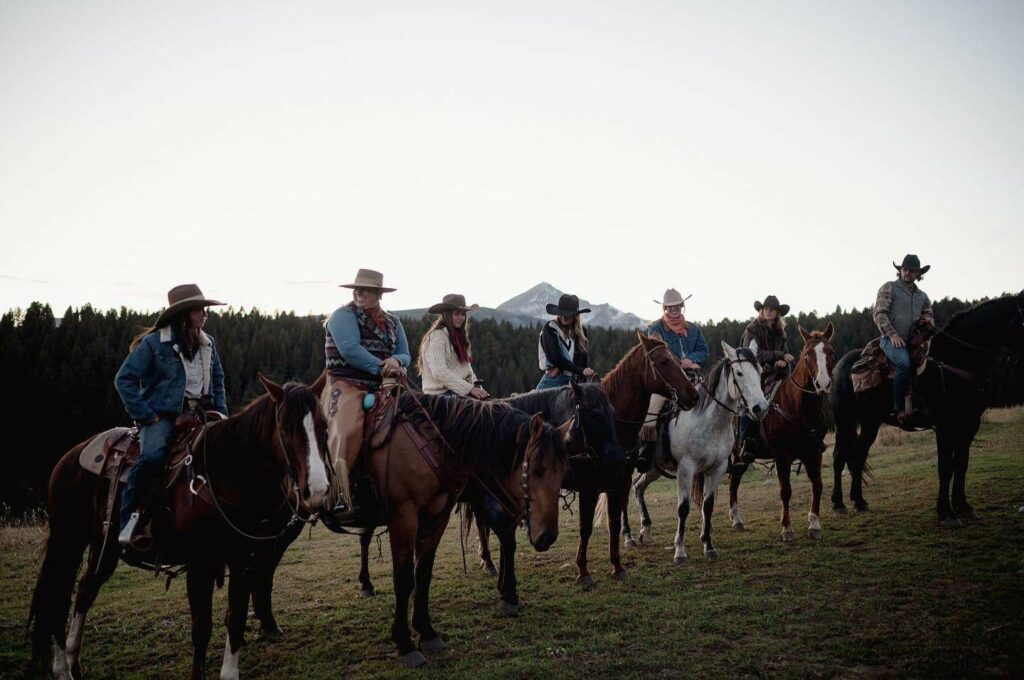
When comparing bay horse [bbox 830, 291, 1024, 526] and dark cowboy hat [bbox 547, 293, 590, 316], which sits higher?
dark cowboy hat [bbox 547, 293, 590, 316]

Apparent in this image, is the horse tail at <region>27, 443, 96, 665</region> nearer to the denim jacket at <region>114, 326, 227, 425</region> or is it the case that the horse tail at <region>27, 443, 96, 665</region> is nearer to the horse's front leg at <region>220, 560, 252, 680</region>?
the denim jacket at <region>114, 326, 227, 425</region>

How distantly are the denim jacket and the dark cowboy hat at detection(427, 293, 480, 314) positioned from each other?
2691 millimetres

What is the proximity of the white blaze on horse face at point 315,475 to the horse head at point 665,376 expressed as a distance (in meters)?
4.27

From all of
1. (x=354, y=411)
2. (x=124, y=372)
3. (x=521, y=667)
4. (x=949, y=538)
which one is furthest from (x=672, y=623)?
(x=124, y=372)

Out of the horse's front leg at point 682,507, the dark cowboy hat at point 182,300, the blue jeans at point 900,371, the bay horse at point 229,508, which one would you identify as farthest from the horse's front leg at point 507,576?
the blue jeans at point 900,371

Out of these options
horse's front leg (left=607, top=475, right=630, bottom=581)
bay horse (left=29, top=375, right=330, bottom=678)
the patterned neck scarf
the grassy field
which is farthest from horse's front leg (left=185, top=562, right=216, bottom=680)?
the patterned neck scarf

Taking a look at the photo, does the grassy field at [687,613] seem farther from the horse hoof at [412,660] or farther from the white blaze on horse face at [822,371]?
the white blaze on horse face at [822,371]

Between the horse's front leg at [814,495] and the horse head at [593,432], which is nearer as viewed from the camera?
the horse head at [593,432]

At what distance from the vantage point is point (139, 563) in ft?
16.1

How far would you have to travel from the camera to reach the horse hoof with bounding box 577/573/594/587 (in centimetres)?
688

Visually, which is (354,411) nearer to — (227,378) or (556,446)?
(556,446)

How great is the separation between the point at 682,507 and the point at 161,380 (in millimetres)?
6090

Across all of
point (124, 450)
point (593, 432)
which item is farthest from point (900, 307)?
point (124, 450)

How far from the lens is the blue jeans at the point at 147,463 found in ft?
15.3
